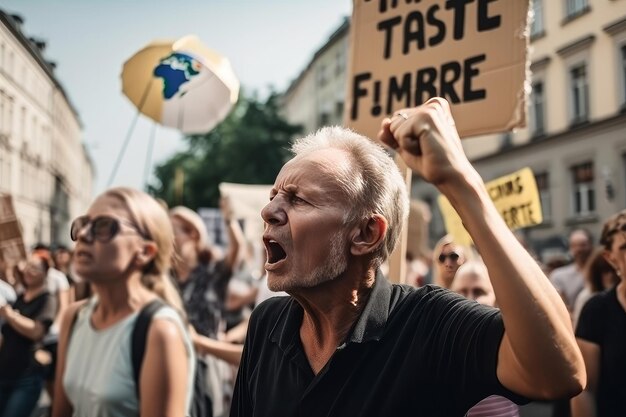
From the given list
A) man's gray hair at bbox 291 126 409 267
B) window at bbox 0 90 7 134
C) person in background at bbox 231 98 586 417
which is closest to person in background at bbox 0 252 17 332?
window at bbox 0 90 7 134

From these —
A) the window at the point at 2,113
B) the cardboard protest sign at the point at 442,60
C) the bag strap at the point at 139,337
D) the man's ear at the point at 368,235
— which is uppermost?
the window at the point at 2,113

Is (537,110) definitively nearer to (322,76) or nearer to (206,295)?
(206,295)

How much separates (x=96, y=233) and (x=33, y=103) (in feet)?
23.7

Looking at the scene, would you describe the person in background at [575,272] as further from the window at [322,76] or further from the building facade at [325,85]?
the window at [322,76]

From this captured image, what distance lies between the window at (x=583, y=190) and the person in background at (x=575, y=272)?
13.4 metres

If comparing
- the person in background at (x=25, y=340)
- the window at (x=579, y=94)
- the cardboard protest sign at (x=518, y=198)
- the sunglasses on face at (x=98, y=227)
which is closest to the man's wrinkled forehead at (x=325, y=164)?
the sunglasses on face at (x=98, y=227)

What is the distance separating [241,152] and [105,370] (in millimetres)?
37962

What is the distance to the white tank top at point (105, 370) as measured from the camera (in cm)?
229

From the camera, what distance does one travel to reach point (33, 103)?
9.00 m

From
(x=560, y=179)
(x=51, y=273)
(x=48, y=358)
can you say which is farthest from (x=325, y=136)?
(x=560, y=179)

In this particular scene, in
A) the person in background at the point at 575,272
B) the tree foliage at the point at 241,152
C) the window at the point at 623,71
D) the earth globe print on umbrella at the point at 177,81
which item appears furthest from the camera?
the tree foliage at the point at 241,152

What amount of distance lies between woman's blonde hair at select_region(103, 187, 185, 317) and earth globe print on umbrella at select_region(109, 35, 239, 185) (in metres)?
1.13

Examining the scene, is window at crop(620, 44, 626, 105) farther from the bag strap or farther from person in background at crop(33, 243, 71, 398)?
the bag strap

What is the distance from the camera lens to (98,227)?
256 cm
